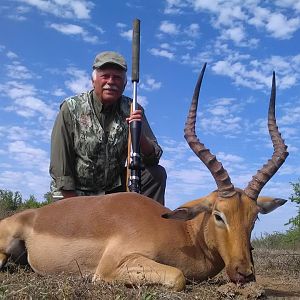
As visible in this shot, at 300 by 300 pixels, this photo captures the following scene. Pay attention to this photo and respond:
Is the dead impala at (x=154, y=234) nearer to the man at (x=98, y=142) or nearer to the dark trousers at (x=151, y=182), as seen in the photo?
the man at (x=98, y=142)

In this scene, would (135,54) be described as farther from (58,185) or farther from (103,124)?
(58,185)

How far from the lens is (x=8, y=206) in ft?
53.0

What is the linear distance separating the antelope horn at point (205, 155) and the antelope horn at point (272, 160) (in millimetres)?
242

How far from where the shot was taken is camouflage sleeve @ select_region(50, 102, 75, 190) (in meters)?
7.01

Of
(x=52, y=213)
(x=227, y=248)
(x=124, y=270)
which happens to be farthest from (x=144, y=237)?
(x=52, y=213)

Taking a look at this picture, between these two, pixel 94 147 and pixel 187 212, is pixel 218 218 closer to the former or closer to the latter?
pixel 187 212

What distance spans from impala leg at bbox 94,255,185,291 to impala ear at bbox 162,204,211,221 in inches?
23.7

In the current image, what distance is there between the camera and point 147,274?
4500mm

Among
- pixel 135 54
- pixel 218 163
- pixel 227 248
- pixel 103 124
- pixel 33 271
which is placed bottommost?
pixel 33 271

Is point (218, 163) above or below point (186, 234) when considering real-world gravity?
above

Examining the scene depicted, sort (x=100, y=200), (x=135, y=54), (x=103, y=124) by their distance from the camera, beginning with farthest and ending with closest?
(x=135, y=54) → (x=103, y=124) → (x=100, y=200)

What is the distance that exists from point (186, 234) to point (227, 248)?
63 cm

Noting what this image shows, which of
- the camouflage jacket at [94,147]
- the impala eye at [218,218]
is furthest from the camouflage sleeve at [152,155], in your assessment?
the impala eye at [218,218]

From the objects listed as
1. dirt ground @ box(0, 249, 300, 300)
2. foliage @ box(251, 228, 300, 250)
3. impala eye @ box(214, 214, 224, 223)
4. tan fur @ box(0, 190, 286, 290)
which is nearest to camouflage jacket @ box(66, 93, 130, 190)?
tan fur @ box(0, 190, 286, 290)
